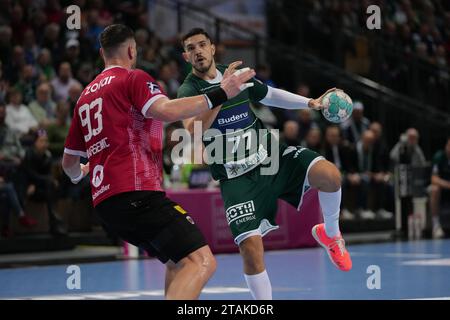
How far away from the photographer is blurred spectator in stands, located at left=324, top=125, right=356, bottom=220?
1922 cm

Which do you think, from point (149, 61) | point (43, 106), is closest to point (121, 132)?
point (43, 106)

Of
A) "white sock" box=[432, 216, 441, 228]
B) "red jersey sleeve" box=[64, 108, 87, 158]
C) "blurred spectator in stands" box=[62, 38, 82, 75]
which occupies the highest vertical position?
"blurred spectator in stands" box=[62, 38, 82, 75]

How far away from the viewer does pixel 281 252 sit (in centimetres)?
1673

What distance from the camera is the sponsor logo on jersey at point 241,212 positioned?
8625 millimetres

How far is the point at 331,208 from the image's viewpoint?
892 centimetres

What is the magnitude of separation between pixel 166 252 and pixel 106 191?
2.11ft

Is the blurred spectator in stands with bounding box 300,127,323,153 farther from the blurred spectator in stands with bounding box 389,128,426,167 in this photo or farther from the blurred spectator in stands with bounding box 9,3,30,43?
the blurred spectator in stands with bounding box 9,3,30,43

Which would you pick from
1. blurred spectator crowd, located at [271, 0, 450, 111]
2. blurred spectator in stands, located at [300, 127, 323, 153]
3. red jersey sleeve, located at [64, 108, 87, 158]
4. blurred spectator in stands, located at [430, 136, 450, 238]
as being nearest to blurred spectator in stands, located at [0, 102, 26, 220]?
blurred spectator in stands, located at [300, 127, 323, 153]

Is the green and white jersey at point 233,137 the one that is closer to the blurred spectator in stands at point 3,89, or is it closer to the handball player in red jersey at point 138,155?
the handball player in red jersey at point 138,155

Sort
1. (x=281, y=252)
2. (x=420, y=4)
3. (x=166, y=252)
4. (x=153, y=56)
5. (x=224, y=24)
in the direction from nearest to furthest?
(x=166, y=252) < (x=281, y=252) < (x=153, y=56) < (x=224, y=24) < (x=420, y=4)

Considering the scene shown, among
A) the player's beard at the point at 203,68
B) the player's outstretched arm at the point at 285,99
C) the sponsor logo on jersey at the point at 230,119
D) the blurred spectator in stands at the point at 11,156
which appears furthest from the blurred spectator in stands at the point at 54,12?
the sponsor logo on jersey at the point at 230,119

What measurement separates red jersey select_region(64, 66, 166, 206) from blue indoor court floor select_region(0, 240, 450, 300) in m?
3.47

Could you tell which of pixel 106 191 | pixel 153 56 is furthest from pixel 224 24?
pixel 106 191

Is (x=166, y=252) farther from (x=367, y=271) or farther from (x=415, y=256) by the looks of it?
(x=415, y=256)
